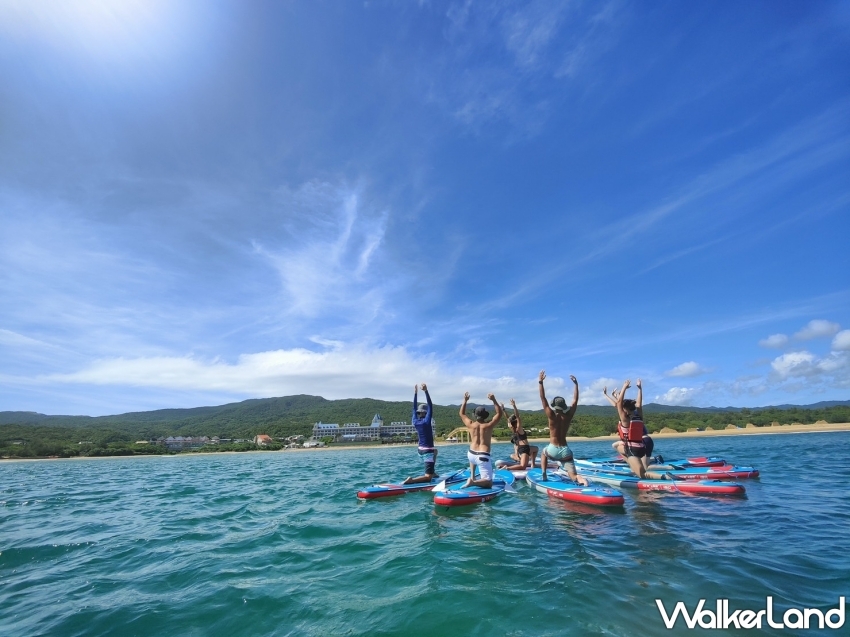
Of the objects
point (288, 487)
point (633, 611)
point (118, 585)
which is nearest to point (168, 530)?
point (118, 585)

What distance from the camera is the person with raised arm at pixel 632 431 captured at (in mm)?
13766

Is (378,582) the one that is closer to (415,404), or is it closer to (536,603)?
(536,603)

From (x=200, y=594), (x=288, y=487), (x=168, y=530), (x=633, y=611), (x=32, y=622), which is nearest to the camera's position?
(x=633, y=611)

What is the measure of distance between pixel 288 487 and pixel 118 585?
15061mm

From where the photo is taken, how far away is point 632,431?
1441cm

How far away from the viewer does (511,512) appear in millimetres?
12477

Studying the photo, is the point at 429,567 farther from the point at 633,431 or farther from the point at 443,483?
the point at 633,431

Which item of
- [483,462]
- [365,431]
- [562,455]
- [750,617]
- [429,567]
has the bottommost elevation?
[365,431]

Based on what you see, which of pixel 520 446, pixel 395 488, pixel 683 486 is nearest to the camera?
pixel 683 486

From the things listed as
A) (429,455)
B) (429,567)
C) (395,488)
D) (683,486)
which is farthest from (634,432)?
(429,567)

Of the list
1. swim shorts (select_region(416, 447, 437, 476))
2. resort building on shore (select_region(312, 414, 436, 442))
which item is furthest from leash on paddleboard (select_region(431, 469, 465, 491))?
resort building on shore (select_region(312, 414, 436, 442))

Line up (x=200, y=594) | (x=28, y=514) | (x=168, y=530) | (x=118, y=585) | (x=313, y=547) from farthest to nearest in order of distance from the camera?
(x=28, y=514)
(x=168, y=530)
(x=313, y=547)
(x=118, y=585)
(x=200, y=594)

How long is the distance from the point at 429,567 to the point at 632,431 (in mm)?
10039

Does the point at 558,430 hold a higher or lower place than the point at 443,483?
higher
